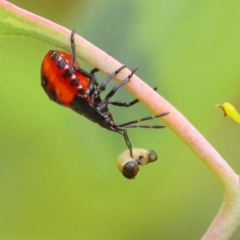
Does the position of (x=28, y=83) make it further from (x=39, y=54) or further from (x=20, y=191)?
(x=20, y=191)

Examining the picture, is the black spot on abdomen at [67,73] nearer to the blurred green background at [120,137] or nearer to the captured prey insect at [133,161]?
the captured prey insect at [133,161]

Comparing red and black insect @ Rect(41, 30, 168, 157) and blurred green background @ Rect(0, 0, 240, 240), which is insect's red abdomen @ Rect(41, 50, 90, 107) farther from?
blurred green background @ Rect(0, 0, 240, 240)

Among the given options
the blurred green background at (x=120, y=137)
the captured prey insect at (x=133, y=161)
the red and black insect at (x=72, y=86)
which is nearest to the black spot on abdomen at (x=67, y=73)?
the red and black insect at (x=72, y=86)

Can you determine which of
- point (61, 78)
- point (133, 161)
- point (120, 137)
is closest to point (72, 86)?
point (61, 78)

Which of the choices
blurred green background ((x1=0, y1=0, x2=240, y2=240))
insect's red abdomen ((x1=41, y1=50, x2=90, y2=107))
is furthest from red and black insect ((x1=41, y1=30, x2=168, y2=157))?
blurred green background ((x1=0, y1=0, x2=240, y2=240))

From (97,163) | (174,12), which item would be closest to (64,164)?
(97,163)

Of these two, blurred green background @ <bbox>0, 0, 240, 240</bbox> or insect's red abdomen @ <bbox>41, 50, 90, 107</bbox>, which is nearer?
insect's red abdomen @ <bbox>41, 50, 90, 107</bbox>

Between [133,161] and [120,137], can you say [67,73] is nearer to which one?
[133,161]
